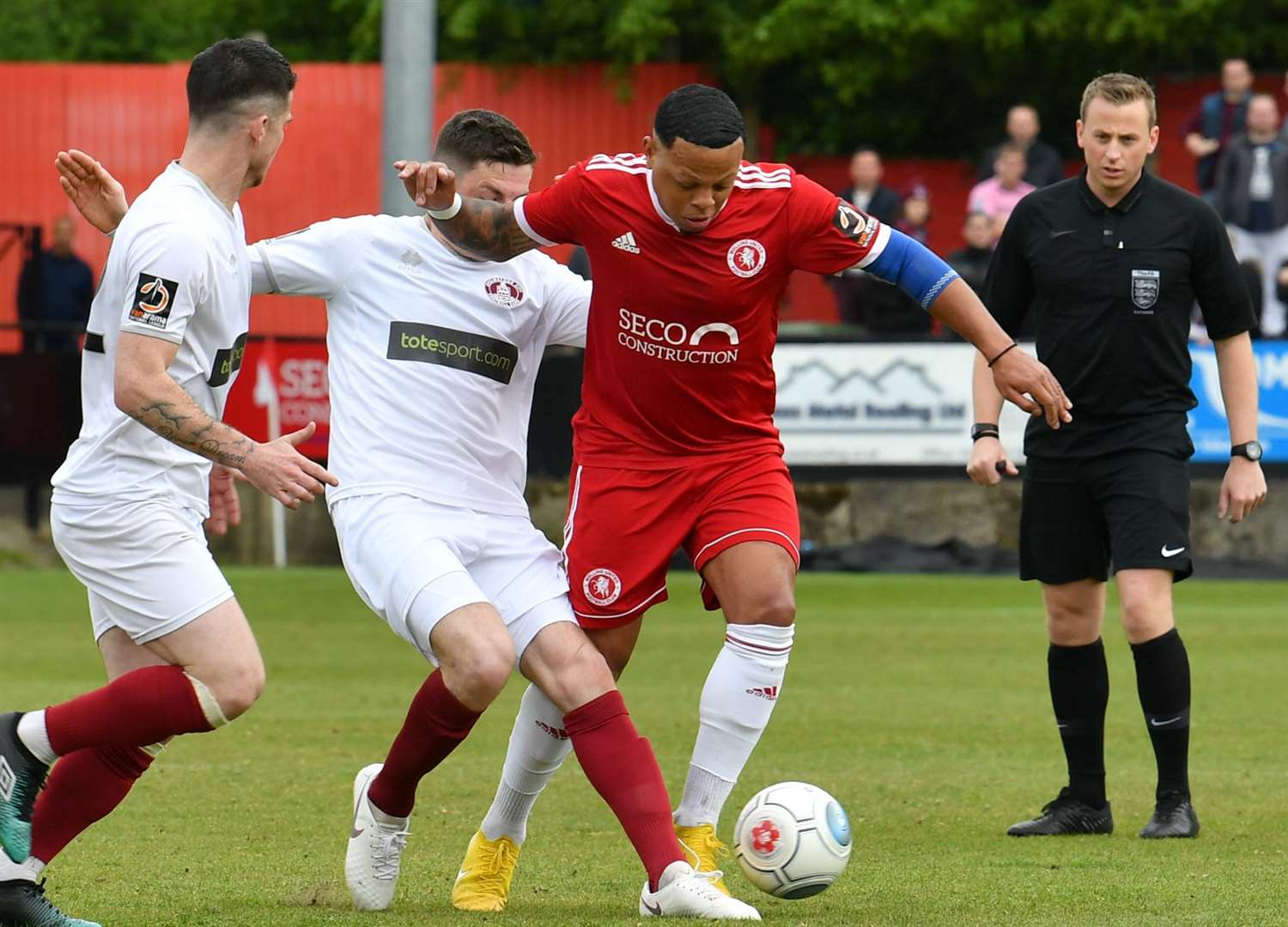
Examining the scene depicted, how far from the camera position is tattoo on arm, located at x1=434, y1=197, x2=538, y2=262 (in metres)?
6.05

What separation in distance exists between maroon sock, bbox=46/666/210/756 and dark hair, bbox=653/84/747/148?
75.8 inches

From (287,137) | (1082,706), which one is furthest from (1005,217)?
(1082,706)

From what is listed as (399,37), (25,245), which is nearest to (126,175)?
(25,245)

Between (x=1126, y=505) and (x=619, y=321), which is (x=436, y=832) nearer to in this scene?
(x=619, y=321)

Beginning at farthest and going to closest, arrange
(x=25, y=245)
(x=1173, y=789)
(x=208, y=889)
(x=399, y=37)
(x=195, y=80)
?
(x=25, y=245)
(x=399, y=37)
(x=1173, y=789)
(x=208, y=889)
(x=195, y=80)

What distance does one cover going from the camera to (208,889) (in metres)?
6.00

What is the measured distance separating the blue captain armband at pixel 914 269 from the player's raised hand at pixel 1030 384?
267 millimetres

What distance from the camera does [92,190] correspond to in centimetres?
596

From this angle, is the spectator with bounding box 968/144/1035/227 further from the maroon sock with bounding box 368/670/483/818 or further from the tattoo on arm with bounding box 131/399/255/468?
the tattoo on arm with bounding box 131/399/255/468

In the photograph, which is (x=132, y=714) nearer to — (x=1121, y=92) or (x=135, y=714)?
(x=135, y=714)

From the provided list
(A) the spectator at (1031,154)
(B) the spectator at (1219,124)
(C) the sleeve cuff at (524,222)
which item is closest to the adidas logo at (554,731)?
(C) the sleeve cuff at (524,222)

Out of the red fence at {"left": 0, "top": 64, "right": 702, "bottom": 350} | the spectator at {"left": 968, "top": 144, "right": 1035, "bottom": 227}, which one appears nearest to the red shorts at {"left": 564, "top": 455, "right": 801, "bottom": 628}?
the spectator at {"left": 968, "top": 144, "right": 1035, "bottom": 227}

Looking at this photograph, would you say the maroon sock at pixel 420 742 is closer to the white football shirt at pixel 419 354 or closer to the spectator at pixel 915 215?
the white football shirt at pixel 419 354

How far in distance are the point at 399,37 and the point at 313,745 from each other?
8.20 metres
